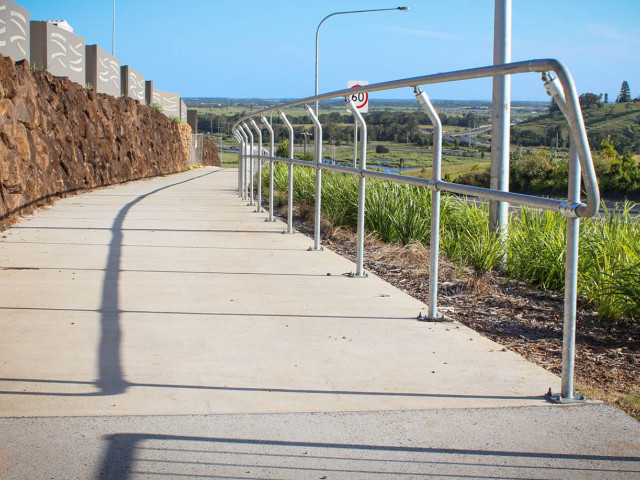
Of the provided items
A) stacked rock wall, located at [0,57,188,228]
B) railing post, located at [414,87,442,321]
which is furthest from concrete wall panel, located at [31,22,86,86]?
railing post, located at [414,87,442,321]

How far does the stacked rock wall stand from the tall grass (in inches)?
164

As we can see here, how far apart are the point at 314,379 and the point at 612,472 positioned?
1420 millimetres

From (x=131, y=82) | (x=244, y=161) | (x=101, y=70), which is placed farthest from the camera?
(x=131, y=82)

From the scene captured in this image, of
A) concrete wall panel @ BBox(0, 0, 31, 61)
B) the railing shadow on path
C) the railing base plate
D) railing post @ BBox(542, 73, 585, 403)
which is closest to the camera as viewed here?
the railing shadow on path

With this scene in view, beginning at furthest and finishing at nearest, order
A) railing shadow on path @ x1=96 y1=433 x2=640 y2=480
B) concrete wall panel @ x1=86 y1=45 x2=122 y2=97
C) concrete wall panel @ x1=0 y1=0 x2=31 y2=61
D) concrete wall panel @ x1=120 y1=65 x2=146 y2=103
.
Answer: concrete wall panel @ x1=120 y1=65 x2=146 y2=103 → concrete wall panel @ x1=86 y1=45 x2=122 y2=97 → concrete wall panel @ x1=0 y1=0 x2=31 y2=61 → railing shadow on path @ x1=96 y1=433 x2=640 y2=480

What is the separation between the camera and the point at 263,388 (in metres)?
3.37

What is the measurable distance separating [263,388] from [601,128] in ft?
19.7

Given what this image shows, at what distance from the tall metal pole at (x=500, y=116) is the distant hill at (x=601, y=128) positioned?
35 centimetres

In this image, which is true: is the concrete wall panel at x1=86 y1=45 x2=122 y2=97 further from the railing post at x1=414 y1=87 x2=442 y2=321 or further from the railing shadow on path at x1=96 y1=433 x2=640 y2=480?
the railing shadow on path at x1=96 y1=433 x2=640 y2=480

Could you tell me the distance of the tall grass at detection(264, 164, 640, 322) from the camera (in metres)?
4.73

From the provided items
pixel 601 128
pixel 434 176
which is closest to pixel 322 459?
pixel 434 176

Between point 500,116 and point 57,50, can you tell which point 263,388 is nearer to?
point 500,116

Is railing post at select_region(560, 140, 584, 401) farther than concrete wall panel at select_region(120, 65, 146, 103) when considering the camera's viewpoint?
No

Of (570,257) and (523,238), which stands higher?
(570,257)
